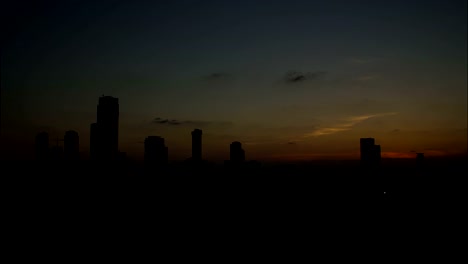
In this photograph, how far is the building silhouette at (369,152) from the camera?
93438mm

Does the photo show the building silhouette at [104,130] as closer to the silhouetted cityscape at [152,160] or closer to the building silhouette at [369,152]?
the silhouetted cityscape at [152,160]

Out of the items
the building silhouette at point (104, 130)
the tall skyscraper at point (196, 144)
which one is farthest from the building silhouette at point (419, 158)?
the building silhouette at point (104, 130)

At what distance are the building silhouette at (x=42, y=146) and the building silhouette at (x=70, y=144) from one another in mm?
13841

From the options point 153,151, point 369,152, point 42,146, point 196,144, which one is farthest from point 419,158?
point 42,146

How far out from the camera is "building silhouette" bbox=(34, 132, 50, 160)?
322 ft

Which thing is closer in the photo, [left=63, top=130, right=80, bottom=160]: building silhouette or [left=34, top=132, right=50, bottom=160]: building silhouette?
[left=63, top=130, right=80, bottom=160]: building silhouette

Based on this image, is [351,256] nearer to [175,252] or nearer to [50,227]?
[175,252]

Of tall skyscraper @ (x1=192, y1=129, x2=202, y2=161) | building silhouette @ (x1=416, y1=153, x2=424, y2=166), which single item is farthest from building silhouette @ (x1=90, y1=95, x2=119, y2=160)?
building silhouette @ (x1=416, y1=153, x2=424, y2=166)

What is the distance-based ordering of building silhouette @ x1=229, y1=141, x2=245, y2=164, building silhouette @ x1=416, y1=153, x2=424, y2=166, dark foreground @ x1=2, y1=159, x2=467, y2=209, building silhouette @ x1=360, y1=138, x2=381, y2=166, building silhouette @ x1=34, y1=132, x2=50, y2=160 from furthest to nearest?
building silhouette @ x1=416, y1=153, x2=424, y2=166 → building silhouette @ x1=229, y1=141, x2=245, y2=164 → building silhouette @ x1=34, y1=132, x2=50, y2=160 → building silhouette @ x1=360, y1=138, x2=381, y2=166 → dark foreground @ x1=2, y1=159, x2=467, y2=209

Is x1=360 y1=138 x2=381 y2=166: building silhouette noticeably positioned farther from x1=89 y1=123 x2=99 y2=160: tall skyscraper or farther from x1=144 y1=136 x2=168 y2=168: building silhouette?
x1=89 y1=123 x2=99 y2=160: tall skyscraper

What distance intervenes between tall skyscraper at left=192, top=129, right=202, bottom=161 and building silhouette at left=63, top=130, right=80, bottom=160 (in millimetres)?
30736

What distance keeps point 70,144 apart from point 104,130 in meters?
20.9

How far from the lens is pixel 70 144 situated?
289ft

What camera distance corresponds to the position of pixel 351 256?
47625mm
